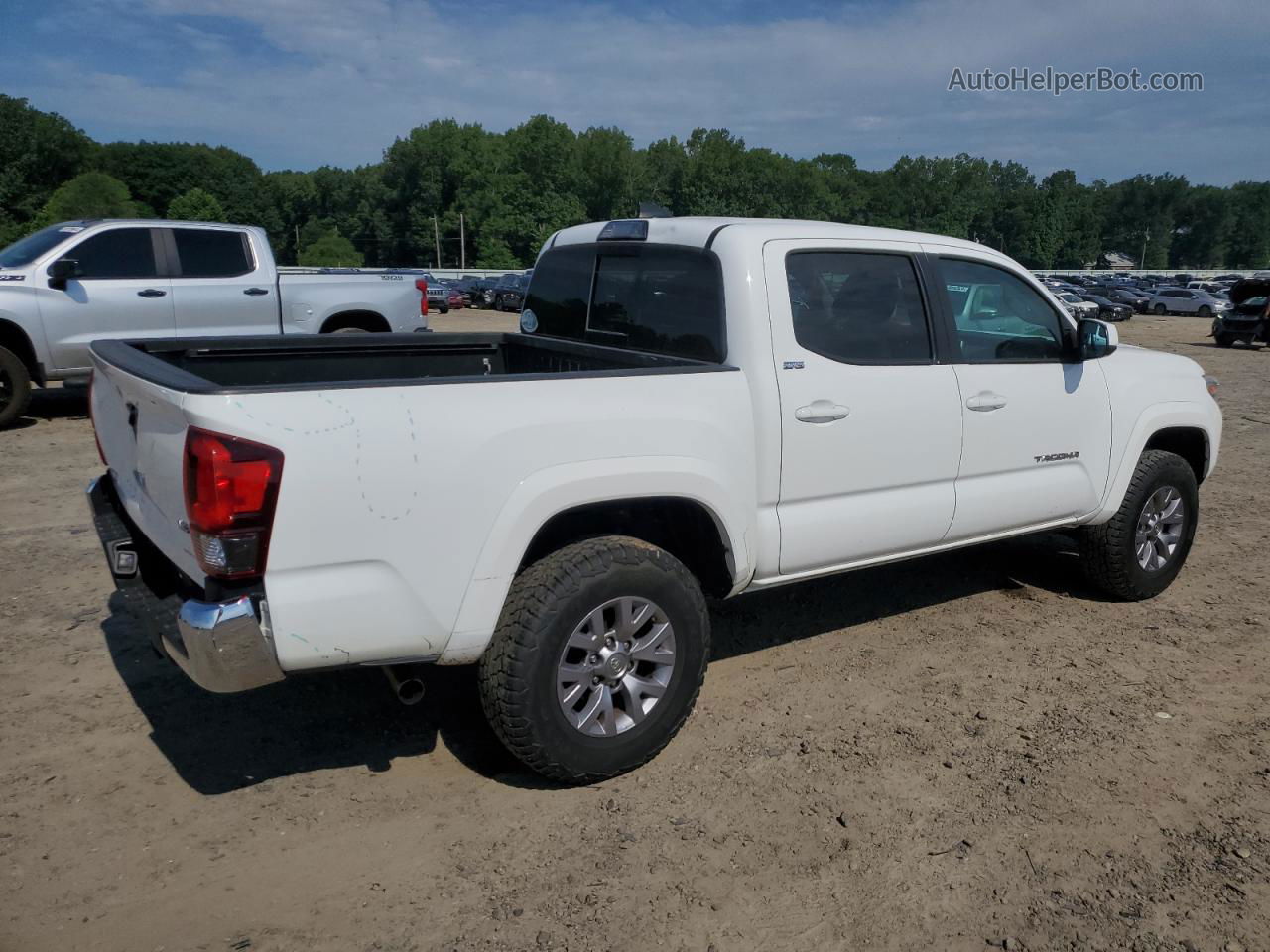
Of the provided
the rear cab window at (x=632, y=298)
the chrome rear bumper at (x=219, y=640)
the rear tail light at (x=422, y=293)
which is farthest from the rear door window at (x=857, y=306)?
the rear tail light at (x=422, y=293)

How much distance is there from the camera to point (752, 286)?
3799 millimetres

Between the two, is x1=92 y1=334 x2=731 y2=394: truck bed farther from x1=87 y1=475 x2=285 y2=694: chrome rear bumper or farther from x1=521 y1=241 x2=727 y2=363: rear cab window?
x1=87 y1=475 x2=285 y2=694: chrome rear bumper

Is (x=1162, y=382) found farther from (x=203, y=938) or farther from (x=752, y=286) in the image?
(x=203, y=938)

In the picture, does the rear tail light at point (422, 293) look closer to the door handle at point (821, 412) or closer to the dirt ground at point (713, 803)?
the dirt ground at point (713, 803)

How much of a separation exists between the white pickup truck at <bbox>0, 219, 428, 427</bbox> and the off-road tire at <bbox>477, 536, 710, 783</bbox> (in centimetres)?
770

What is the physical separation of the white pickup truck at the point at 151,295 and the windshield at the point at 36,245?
0.05 ft

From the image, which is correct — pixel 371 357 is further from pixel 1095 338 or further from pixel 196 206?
pixel 196 206

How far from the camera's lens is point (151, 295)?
988 cm

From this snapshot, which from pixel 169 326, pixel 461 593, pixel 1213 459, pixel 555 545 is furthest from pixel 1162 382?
pixel 169 326

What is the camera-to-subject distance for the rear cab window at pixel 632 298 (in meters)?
3.95

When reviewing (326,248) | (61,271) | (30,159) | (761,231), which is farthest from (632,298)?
(30,159)

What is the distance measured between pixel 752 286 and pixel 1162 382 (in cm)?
279

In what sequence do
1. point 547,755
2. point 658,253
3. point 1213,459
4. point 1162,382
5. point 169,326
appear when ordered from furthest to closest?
point 169,326 < point 1213,459 < point 1162,382 < point 658,253 < point 547,755

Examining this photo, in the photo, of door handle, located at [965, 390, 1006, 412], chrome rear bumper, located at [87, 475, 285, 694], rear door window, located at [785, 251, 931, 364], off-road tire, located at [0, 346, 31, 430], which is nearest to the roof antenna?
rear door window, located at [785, 251, 931, 364]
